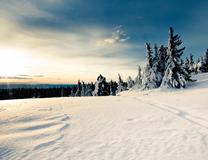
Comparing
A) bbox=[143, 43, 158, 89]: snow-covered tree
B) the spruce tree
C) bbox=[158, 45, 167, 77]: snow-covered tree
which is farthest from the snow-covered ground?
the spruce tree

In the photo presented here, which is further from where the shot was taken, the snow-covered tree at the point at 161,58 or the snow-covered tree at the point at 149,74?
the snow-covered tree at the point at 161,58

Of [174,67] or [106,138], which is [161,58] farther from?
[106,138]

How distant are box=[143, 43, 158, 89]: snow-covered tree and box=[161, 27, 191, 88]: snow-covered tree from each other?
743 centimetres

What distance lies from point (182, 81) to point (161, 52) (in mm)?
14915

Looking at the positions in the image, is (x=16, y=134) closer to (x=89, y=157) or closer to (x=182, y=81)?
(x=89, y=157)

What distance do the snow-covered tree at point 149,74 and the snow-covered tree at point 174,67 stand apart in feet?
24.4

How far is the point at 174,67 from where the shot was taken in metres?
31.1

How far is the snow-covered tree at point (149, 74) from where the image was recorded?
130ft

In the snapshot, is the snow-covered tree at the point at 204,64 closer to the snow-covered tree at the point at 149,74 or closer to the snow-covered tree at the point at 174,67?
the snow-covered tree at the point at 149,74

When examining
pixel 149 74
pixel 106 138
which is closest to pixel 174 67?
pixel 149 74

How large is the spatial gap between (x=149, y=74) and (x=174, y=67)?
9.77 m

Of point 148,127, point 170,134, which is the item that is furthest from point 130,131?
point 170,134

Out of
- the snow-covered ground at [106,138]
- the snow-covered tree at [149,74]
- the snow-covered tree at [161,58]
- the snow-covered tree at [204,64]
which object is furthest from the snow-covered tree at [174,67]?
the snow-covered tree at [204,64]

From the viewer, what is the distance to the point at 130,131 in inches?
309
